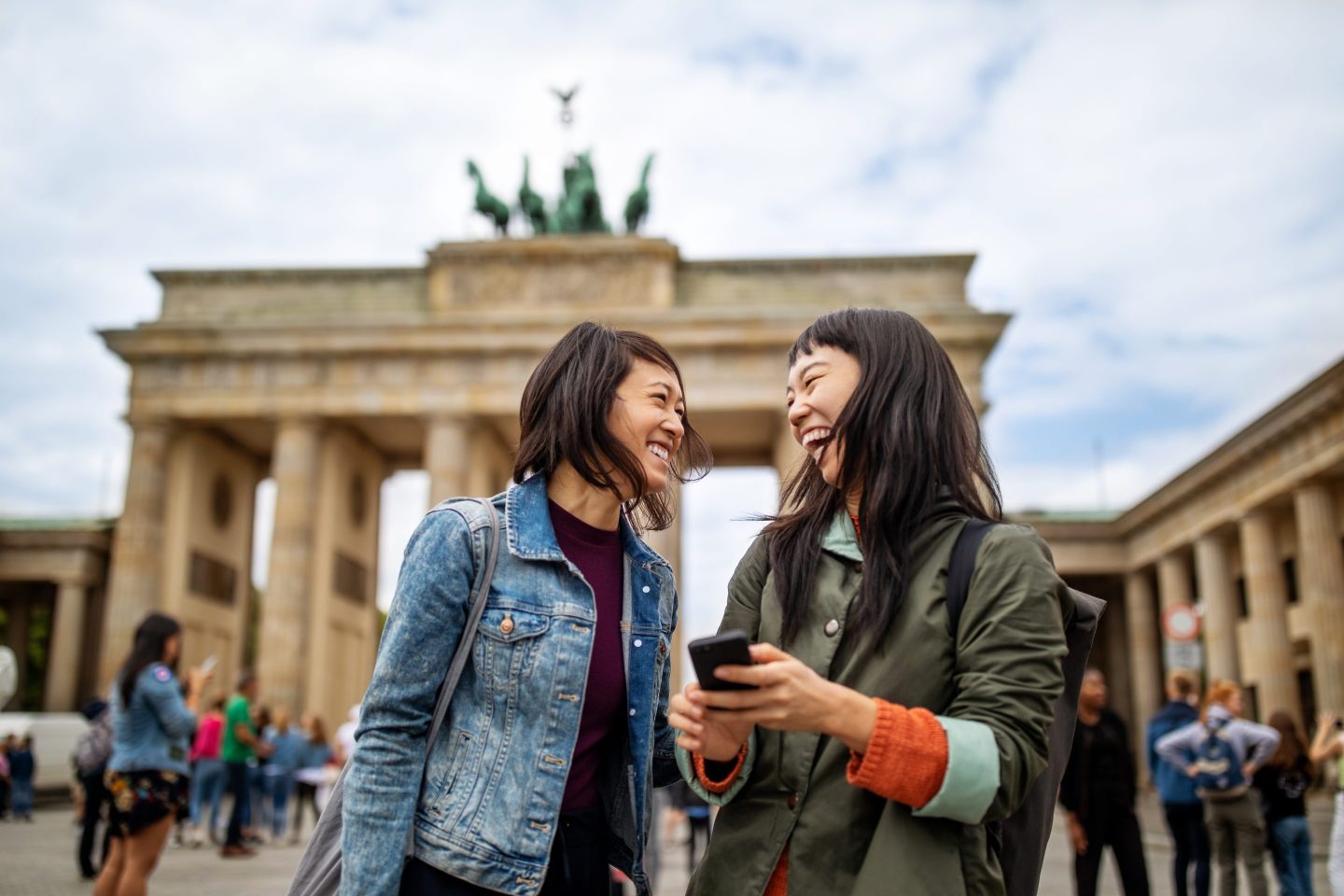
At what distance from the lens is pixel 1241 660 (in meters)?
36.1

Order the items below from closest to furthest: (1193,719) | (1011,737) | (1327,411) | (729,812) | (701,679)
→ (701,679) < (1011,737) < (729,812) < (1193,719) < (1327,411)

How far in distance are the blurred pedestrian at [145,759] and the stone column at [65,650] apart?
35.3 m

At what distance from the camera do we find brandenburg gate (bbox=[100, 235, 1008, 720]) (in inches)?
1314

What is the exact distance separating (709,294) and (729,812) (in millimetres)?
33032

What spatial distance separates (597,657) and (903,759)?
3.36 feet

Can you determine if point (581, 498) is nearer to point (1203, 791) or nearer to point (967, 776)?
point (967, 776)

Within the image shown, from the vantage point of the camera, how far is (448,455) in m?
33.5

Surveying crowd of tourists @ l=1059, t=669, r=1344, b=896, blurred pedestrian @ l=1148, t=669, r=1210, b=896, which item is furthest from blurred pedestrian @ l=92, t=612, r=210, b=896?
blurred pedestrian @ l=1148, t=669, r=1210, b=896

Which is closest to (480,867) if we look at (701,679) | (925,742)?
(701,679)

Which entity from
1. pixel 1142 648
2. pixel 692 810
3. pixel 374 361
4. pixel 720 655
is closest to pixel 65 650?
pixel 374 361

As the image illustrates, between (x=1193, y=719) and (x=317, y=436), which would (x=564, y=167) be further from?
(x=1193, y=719)

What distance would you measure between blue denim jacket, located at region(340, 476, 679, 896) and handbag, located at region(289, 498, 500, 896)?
2 centimetres

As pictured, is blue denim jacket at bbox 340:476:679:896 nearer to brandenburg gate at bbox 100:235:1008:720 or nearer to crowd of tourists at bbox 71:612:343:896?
crowd of tourists at bbox 71:612:343:896

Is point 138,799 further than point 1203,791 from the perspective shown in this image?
No
